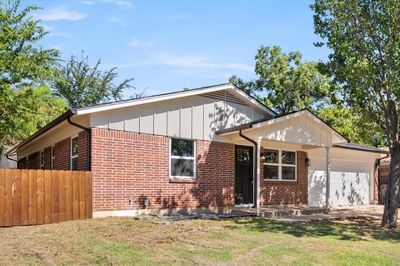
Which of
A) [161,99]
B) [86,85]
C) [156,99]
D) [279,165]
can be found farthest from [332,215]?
[86,85]

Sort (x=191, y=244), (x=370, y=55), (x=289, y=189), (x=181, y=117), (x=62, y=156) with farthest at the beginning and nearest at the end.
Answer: (x=289, y=189) < (x=62, y=156) < (x=181, y=117) < (x=370, y=55) < (x=191, y=244)

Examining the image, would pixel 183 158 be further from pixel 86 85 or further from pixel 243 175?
pixel 86 85

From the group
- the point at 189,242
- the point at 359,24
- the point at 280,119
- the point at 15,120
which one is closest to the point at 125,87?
the point at 15,120

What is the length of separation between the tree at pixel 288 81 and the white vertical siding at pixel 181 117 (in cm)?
1481

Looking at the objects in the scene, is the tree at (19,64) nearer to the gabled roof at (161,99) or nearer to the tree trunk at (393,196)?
the gabled roof at (161,99)

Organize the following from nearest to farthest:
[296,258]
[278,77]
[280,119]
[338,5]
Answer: [296,258]
[338,5]
[280,119]
[278,77]

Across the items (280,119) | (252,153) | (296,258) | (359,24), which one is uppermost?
(359,24)

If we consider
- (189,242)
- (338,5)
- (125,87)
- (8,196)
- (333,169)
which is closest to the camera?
(189,242)

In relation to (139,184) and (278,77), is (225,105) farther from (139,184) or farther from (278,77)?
(278,77)

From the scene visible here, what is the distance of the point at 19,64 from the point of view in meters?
16.1

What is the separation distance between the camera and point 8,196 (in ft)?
37.3

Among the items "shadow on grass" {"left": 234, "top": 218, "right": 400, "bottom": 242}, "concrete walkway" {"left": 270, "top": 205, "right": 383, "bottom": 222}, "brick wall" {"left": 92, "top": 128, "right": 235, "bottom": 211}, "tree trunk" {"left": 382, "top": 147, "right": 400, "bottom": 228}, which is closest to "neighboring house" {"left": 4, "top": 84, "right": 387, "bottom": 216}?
"brick wall" {"left": 92, "top": 128, "right": 235, "bottom": 211}

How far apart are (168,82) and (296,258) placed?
81.5ft

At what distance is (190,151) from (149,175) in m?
1.85
